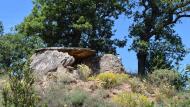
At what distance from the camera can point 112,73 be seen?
844 inches

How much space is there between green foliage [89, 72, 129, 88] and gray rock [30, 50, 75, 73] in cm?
167

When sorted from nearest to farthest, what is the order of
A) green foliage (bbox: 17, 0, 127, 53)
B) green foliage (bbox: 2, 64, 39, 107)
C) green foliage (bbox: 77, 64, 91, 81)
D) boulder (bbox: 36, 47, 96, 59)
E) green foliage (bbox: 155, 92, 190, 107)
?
green foliage (bbox: 2, 64, 39, 107) < green foliage (bbox: 155, 92, 190, 107) < green foliage (bbox: 77, 64, 91, 81) < boulder (bbox: 36, 47, 96, 59) < green foliage (bbox: 17, 0, 127, 53)

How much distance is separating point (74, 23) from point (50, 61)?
4.59m

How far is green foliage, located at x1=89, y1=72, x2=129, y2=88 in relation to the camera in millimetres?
20078

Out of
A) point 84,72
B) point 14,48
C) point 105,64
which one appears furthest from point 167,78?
point 14,48

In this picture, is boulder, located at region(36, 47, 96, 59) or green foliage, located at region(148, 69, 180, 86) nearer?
green foliage, located at region(148, 69, 180, 86)

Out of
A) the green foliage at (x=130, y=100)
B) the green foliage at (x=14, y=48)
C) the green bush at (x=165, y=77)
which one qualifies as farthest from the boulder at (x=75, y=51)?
the green foliage at (x=14, y=48)

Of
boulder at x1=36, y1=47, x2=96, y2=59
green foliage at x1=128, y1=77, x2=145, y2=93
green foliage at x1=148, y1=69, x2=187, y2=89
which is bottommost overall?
green foliage at x1=128, y1=77, x2=145, y2=93

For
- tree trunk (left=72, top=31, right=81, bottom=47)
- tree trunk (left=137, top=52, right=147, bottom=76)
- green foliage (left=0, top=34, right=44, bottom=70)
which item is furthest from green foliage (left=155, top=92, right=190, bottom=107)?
green foliage (left=0, top=34, right=44, bottom=70)

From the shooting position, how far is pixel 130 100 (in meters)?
17.7

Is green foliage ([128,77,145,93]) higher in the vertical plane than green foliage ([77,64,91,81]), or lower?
lower

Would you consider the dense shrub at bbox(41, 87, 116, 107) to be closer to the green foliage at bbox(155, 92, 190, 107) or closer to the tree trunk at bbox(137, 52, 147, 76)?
the green foliage at bbox(155, 92, 190, 107)

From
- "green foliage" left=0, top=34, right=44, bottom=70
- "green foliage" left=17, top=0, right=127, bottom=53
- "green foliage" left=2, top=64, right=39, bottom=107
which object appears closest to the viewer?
"green foliage" left=2, top=64, right=39, bottom=107

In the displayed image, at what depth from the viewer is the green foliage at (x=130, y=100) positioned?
57.2 ft
